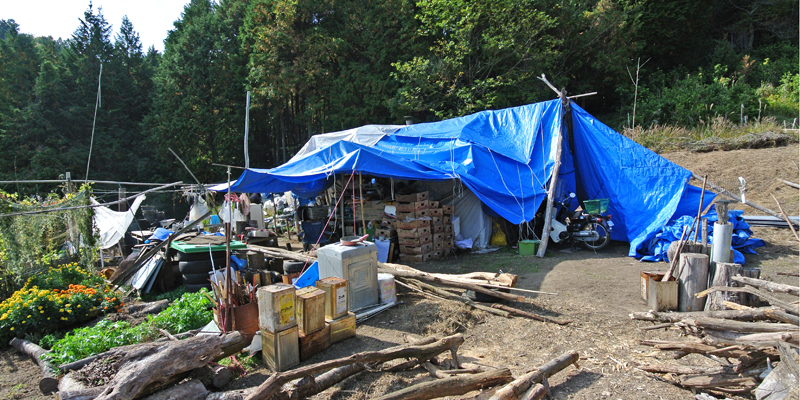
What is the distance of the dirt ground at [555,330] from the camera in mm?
3865

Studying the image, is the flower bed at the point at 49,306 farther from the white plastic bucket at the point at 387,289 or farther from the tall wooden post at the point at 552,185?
the tall wooden post at the point at 552,185

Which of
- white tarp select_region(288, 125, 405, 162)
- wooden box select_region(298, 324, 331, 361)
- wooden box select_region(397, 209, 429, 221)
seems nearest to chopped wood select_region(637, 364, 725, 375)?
wooden box select_region(298, 324, 331, 361)

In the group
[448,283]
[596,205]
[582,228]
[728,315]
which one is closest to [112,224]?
[448,283]

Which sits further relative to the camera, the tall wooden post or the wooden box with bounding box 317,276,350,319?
the tall wooden post

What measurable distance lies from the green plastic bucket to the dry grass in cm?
849

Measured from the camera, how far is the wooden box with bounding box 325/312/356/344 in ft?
16.2

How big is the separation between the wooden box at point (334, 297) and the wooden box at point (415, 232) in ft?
12.1

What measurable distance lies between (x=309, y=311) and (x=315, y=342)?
370mm

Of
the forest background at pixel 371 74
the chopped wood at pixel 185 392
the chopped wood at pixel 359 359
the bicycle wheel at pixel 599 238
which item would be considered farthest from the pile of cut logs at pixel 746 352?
the forest background at pixel 371 74

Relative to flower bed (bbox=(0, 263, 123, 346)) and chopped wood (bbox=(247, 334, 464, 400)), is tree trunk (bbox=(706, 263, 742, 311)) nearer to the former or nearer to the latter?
chopped wood (bbox=(247, 334, 464, 400))

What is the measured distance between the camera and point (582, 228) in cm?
915

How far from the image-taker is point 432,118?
63.0 ft

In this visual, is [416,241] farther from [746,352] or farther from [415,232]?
[746,352]

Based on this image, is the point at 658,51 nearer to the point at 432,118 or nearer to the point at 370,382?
the point at 432,118
